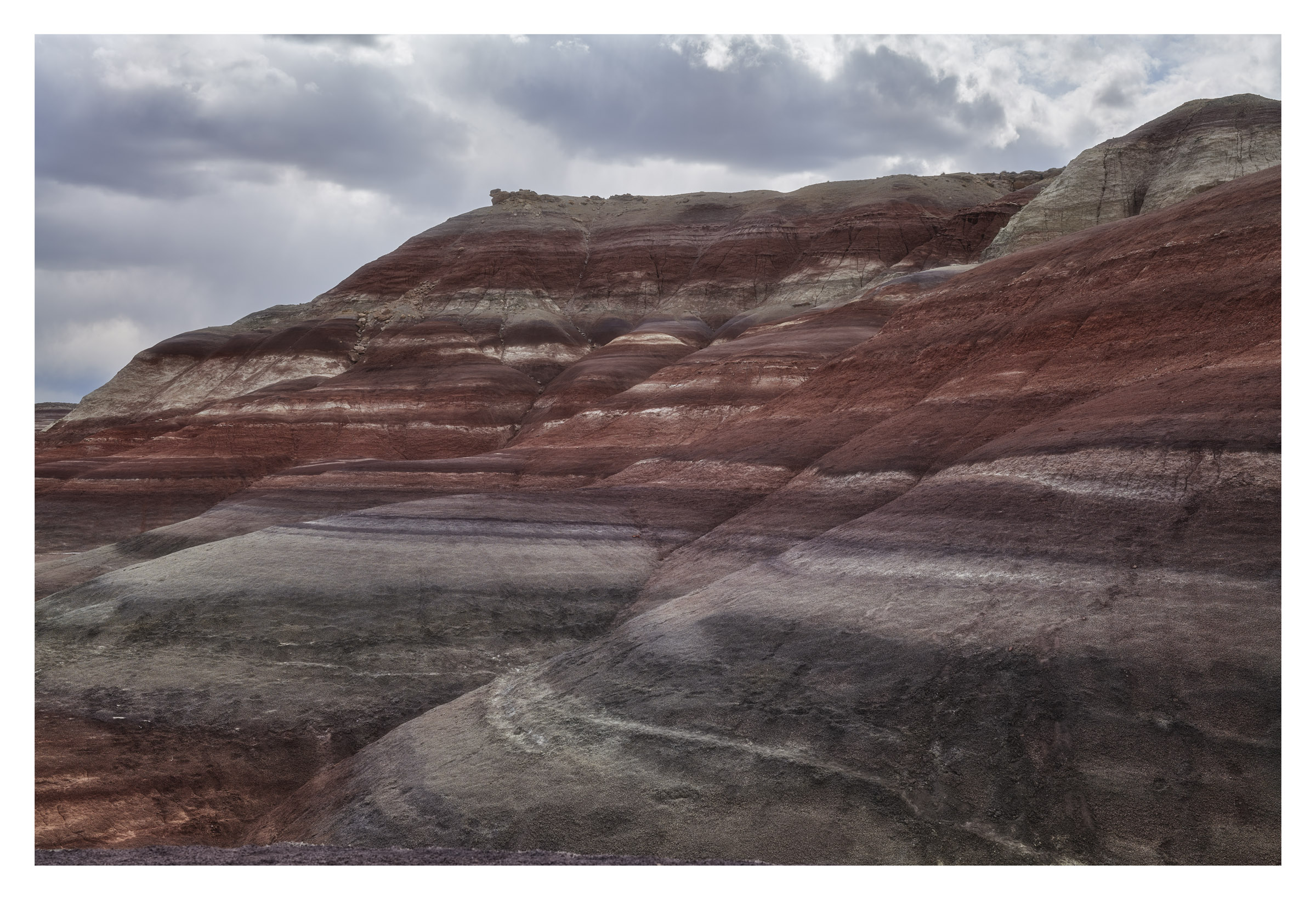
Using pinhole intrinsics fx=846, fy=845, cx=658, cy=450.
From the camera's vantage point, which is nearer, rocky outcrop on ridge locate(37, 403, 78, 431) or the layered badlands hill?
Result: the layered badlands hill

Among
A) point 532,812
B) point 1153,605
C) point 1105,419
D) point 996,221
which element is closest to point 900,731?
point 1153,605

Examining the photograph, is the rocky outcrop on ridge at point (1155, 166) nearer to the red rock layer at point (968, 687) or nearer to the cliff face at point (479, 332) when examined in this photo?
the cliff face at point (479, 332)

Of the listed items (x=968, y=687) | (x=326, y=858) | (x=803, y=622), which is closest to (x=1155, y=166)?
(x=803, y=622)

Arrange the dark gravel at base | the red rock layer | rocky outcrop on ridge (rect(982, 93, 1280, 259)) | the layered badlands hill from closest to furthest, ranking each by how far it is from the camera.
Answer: the dark gravel at base
the red rock layer
the layered badlands hill
rocky outcrop on ridge (rect(982, 93, 1280, 259))

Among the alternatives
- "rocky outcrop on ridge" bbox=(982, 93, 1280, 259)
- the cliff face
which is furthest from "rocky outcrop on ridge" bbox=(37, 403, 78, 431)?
"rocky outcrop on ridge" bbox=(982, 93, 1280, 259)

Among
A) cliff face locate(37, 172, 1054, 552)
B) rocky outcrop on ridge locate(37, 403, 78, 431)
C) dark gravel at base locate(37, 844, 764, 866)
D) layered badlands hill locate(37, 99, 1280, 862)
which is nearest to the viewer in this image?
dark gravel at base locate(37, 844, 764, 866)

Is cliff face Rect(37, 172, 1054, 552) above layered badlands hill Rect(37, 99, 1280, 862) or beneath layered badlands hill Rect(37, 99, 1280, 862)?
above

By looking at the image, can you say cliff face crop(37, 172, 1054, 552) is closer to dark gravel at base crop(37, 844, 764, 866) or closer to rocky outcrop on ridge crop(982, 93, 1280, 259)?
rocky outcrop on ridge crop(982, 93, 1280, 259)

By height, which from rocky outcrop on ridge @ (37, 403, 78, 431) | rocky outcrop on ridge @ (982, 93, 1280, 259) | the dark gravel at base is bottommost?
the dark gravel at base
